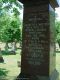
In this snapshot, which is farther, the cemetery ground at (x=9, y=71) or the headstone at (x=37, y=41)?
the cemetery ground at (x=9, y=71)

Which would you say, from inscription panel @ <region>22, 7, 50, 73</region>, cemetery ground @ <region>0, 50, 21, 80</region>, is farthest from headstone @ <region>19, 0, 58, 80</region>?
cemetery ground @ <region>0, 50, 21, 80</region>

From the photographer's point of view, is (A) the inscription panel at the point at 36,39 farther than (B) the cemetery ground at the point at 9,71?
No

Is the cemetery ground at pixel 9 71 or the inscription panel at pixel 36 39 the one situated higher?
the inscription panel at pixel 36 39

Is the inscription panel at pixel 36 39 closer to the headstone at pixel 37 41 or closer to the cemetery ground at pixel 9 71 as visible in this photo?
the headstone at pixel 37 41

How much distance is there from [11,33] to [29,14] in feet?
141

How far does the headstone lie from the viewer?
9.81m

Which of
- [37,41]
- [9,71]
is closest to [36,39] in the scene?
[37,41]

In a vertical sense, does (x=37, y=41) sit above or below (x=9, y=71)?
above

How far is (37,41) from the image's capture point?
9977mm

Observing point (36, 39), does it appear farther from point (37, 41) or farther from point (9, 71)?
point (9, 71)

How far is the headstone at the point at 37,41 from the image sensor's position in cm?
981

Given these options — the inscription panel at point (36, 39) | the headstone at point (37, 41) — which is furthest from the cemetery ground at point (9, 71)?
the inscription panel at point (36, 39)

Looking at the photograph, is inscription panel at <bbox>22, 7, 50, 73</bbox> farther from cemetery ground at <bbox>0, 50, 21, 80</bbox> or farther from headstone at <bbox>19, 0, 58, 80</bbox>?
cemetery ground at <bbox>0, 50, 21, 80</bbox>

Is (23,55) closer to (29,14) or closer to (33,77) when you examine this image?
(33,77)
